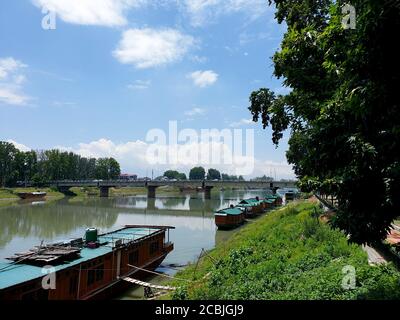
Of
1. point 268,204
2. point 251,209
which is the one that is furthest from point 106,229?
point 268,204

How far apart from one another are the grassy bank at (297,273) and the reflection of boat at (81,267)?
448 cm

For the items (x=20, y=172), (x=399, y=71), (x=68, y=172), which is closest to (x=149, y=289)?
(x=399, y=71)

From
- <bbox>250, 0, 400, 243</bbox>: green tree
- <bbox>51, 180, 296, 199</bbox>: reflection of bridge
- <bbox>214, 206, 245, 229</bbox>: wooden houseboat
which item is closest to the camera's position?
<bbox>250, 0, 400, 243</bbox>: green tree

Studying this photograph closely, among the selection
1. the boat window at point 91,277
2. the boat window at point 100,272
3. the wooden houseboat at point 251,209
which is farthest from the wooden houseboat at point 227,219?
the boat window at point 91,277

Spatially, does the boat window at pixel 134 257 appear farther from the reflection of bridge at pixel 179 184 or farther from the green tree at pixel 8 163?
the green tree at pixel 8 163

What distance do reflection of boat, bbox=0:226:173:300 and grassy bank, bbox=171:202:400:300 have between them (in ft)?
14.7

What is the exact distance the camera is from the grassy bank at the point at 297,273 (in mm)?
12711

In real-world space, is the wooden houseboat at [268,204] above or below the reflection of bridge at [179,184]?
below

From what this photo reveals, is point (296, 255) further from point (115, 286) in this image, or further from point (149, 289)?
point (115, 286)

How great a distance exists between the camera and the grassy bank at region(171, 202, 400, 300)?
12.7 m

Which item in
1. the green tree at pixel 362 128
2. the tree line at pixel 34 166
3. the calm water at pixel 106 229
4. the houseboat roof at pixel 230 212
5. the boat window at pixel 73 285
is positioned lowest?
the calm water at pixel 106 229

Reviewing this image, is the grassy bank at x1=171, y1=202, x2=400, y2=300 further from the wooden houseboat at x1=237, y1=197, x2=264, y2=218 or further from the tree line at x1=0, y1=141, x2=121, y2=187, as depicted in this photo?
the tree line at x1=0, y1=141, x2=121, y2=187

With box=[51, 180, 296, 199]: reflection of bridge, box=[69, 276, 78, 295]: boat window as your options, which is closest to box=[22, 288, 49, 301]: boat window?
box=[69, 276, 78, 295]: boat window

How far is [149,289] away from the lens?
23.3 m
